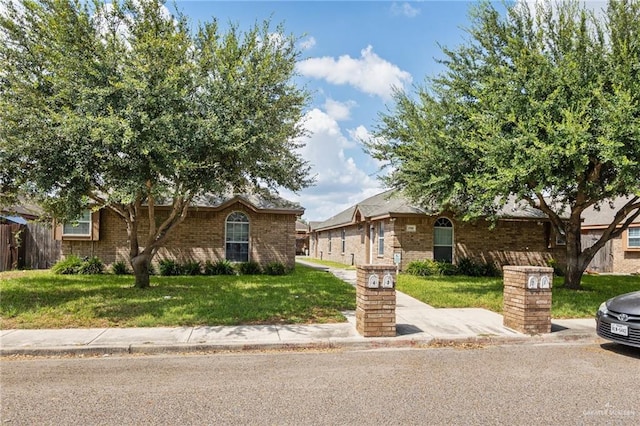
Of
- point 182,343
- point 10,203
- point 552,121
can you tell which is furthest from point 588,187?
point 10,203

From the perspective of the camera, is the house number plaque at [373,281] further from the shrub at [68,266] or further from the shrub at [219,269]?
the shrub at [68,266]

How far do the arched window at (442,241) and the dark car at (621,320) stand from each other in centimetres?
1173

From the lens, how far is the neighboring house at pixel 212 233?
56.9 feet

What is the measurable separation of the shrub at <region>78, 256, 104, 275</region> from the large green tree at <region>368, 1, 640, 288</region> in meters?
12.2

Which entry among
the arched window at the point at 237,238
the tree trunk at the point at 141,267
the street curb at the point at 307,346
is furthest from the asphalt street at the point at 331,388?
the arched window at the point at 237,238

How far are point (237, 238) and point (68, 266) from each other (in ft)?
21.0

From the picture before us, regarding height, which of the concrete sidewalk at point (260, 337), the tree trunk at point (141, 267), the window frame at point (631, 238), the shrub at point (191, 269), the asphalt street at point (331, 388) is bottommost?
the asphalt street at point (331, 388)

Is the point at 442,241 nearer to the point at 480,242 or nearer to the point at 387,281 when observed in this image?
the point at 480,242

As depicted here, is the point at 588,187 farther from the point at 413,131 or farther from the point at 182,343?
the point at 182,343

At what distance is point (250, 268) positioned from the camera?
1750 cm

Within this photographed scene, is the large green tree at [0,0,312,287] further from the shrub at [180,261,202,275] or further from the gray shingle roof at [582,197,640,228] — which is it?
the gray shingle roof at [582,197,640,228]

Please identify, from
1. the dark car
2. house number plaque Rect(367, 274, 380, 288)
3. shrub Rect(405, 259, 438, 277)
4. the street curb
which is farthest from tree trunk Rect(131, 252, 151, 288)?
the dark car

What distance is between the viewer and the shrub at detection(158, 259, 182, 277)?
16891mm

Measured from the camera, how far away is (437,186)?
1247 centimetres
